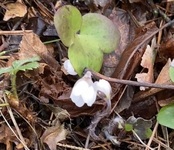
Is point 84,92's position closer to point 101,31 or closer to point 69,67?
point 69,67

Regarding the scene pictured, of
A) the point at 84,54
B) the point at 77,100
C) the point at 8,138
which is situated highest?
the point at 84,54

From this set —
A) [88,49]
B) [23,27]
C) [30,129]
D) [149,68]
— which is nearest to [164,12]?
[149,68]

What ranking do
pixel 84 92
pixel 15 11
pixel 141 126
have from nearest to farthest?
pixel 84 92, pixel 141 126, pixel 15 11

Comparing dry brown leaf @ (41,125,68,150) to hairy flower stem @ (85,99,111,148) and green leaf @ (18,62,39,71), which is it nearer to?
hairy flower stem @ (85,99,111,148)

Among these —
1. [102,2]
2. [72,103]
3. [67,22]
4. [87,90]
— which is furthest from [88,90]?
[102,2]

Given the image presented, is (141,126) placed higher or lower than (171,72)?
lower

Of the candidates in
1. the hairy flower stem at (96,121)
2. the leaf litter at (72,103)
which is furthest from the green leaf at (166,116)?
the hairy flower stem at (96,121)

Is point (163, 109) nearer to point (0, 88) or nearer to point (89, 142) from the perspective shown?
point (89, 142)
